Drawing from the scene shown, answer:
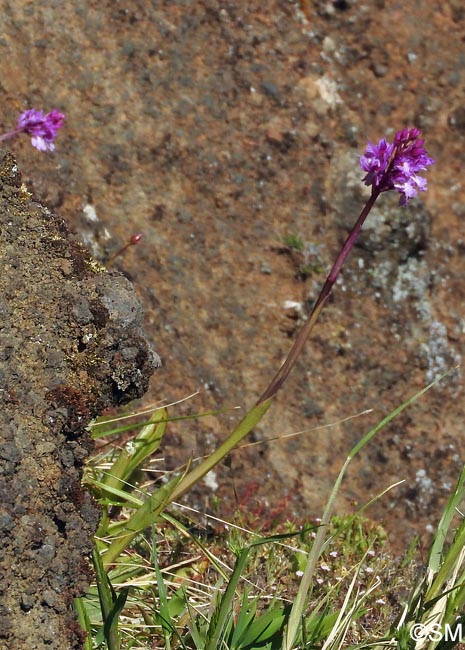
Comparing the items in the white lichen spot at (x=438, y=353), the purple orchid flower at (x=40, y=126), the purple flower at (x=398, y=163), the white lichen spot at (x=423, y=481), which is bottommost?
the white lichen spot at (x=423, y=481)

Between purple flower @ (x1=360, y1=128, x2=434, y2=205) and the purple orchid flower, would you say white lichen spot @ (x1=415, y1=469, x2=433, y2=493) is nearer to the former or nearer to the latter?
purple flower @ (x1=360, y1=128, x2=434, y2=205)

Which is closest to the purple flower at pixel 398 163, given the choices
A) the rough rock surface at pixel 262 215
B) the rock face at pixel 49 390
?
the rock face at pixel 49 390

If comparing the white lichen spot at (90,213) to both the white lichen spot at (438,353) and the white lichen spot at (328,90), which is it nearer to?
the white lichen spot at (328,90)

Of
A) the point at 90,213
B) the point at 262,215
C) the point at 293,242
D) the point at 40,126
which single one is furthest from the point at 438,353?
the point at 40,126

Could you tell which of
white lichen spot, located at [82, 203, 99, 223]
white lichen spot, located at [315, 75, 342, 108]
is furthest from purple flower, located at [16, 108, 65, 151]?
white lichen spot, located at [315, 75, 342, 108]

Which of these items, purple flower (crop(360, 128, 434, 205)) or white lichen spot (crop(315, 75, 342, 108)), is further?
white lichen spot (crop(315, 75, 342, 108))

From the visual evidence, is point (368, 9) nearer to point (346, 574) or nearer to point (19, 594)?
point (346, 574)
